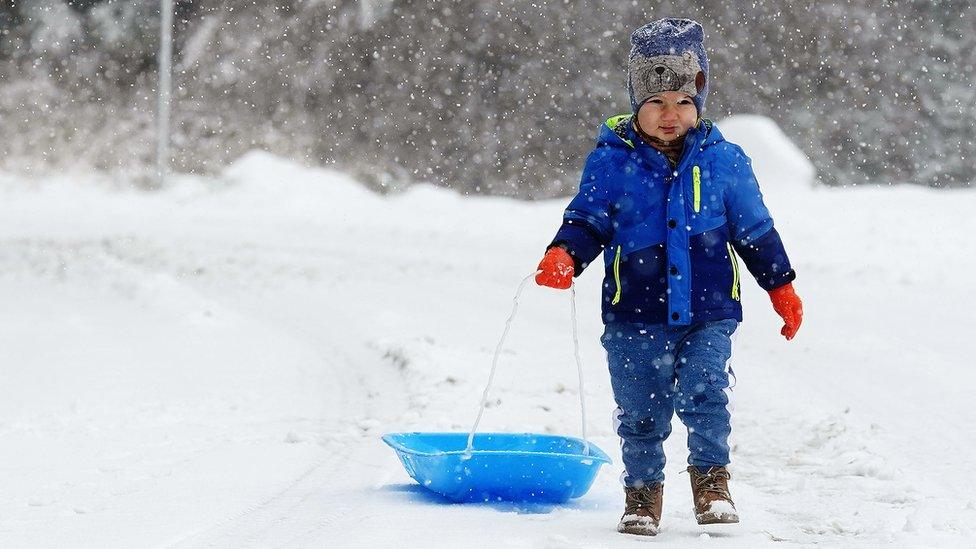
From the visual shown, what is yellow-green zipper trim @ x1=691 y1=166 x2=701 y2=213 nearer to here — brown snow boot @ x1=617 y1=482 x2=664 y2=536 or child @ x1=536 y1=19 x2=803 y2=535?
child @ x1=536 y1=19 x2=803 y2=535

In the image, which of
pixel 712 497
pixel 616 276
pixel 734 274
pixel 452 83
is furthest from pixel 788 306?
pixel 452 83

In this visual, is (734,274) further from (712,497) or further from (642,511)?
(642,511)

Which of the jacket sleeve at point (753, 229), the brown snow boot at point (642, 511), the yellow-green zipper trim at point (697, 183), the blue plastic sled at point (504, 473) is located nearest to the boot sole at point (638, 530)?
the brown snow boot at point (642, 511)

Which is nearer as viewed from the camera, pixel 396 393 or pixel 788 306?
pixel 788 306

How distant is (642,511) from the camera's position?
374cm

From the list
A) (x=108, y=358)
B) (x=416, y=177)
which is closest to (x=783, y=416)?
(x=108, y=358)

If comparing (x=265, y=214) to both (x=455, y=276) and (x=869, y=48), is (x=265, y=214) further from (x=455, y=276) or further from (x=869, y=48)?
(x=869, y=48)

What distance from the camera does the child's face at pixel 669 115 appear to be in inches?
150

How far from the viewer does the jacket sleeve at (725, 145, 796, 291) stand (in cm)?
378

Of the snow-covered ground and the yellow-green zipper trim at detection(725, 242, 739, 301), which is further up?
the yellow-green zipper trim at detection(725, 242, 739, 301)

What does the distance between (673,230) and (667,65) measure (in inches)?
22.8

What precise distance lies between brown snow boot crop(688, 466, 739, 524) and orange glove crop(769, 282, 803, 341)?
0.51 metres

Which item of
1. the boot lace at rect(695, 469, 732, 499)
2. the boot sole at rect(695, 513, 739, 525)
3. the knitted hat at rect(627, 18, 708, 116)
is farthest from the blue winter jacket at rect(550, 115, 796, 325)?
the boot sole at rect(695, 513, 739, 525)

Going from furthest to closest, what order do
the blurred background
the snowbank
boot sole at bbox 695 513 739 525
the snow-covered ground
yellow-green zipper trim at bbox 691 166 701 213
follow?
the blurred background → the snowbank → the snow-covered ground → yellow-green zipper trim at bbox 691 166 701 213 → boot sole at bbox 695 513 739 525
